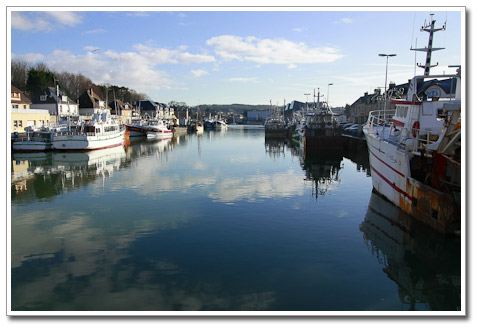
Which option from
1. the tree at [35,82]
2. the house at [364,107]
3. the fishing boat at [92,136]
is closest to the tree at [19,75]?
the tree at [35,82]

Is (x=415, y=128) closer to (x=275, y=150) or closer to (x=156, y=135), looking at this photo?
(x=275, y=150)

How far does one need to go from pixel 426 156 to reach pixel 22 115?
1970 inches

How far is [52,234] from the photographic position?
516 inches

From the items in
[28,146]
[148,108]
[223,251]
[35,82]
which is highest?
[35,82]

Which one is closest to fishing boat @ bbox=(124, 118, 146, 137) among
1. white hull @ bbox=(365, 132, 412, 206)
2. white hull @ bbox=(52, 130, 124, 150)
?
white hull @ bbox=(52, 130, 124, 150)

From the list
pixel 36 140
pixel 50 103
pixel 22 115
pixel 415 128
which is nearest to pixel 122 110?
pixel 50 103

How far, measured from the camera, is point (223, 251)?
11445mm

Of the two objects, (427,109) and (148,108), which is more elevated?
(148,108)

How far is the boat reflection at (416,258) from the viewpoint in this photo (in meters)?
9.12

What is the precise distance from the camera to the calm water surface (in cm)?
873

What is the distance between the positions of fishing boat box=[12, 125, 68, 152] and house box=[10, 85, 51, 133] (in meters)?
5.14

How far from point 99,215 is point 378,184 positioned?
13936mm

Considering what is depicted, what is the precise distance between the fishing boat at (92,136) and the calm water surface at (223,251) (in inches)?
822
